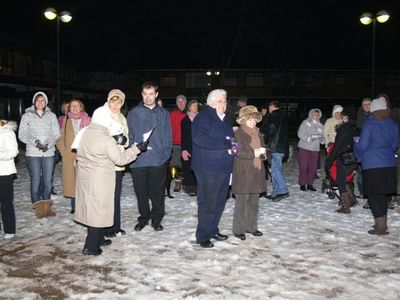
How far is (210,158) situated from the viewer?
6117 millimetres

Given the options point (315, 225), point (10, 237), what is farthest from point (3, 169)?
point (315, 225)

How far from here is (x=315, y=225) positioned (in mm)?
7562

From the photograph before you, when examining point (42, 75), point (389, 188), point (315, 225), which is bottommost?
point (315, 225)

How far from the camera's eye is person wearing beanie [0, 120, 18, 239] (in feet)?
21.0

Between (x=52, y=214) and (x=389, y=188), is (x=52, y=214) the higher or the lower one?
the lower one

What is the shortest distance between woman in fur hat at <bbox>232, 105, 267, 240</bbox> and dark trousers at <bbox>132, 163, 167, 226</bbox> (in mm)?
1155

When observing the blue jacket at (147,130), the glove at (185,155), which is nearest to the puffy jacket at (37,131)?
the blue jacket at (147,130)

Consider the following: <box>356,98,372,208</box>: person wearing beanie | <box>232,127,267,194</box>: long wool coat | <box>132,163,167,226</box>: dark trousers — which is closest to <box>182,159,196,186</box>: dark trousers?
<box>132,163,167,226</box>: dark trousers

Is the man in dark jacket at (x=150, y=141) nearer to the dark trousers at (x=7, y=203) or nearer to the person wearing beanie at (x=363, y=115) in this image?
the dark trousers at (x=7, y=203)

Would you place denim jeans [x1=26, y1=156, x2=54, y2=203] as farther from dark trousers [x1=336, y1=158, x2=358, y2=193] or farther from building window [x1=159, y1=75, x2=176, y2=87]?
building window [x1=159, y1=75, x2=176, y2=87]

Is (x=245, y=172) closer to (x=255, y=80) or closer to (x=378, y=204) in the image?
(x=378, y=204)

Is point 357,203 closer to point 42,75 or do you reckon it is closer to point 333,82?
point 42,75

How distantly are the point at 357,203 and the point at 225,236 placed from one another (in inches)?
149

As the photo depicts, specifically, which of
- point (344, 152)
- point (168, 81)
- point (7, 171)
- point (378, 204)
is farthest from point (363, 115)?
point (168, 81)
